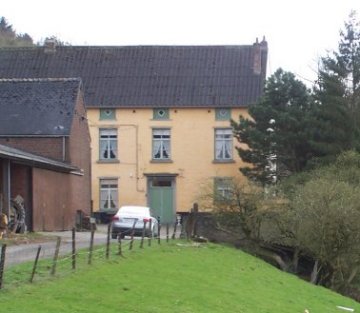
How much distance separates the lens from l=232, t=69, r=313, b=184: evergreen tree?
1844 inches

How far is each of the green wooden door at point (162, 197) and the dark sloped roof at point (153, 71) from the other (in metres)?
5.37

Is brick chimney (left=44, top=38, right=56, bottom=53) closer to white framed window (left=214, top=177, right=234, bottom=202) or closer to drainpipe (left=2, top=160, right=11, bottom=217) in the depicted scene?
white framed window (left=214, top=177, right=234, bottom=202)

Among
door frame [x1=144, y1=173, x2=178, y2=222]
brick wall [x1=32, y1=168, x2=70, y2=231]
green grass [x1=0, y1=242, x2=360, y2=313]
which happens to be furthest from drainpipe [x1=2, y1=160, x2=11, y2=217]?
door frame [x1=144, y1=173, x2=178, y2=222]

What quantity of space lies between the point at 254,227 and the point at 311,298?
10.7m

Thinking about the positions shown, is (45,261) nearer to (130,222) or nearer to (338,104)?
(130,222)

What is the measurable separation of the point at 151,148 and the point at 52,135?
15.0m

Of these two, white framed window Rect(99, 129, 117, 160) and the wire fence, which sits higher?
white framed window Rect(99, 129, 117, 160)

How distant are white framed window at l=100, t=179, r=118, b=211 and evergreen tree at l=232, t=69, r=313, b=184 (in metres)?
9.85

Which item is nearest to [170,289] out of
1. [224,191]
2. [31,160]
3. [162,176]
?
[31,160]

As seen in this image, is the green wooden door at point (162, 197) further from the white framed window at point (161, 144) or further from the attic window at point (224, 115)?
the attic window at point (224, 115)

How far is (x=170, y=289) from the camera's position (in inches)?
637

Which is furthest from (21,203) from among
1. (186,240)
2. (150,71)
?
(150,71)

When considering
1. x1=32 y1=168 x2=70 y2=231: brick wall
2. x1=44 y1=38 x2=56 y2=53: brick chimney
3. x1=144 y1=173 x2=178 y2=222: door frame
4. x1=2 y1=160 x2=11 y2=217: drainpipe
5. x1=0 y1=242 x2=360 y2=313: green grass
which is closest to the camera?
x1=0 y1=242 x2=360 y2=313: green grass

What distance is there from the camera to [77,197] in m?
42.5
